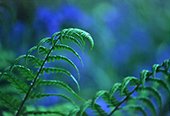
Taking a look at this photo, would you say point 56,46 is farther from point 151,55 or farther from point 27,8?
point 151,55

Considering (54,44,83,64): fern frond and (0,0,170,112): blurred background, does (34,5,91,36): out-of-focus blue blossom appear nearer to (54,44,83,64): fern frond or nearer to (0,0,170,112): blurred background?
(0,0,170,112): blurred background

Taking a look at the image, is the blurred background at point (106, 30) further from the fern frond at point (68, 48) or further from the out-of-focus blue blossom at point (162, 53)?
the fern frond at point (68, 48)

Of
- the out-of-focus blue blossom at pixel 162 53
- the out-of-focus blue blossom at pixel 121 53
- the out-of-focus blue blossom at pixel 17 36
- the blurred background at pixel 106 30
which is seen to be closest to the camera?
the out-of-focus blue blossom at pixel 17 36

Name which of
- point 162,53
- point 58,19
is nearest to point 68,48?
point 58,19

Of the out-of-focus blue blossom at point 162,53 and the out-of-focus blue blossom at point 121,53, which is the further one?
the out-of-focus blue blossom at point 121,53

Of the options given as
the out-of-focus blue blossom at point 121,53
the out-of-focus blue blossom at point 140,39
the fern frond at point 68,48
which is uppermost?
the out-of-focus blue blossom at point 140,39

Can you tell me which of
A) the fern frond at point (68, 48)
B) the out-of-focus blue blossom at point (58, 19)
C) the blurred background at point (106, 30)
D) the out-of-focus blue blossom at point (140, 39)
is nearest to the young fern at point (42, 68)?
the fern frond at point (68, 48)

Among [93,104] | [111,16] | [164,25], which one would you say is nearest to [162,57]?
[164,25]

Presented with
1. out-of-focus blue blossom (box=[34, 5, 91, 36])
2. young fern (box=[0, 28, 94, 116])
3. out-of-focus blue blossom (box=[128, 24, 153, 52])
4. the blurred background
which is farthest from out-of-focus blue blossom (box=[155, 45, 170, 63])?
young fern (box=[0, 28, 94, 116])

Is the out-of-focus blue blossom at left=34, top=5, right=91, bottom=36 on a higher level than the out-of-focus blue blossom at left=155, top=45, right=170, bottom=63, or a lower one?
higher
